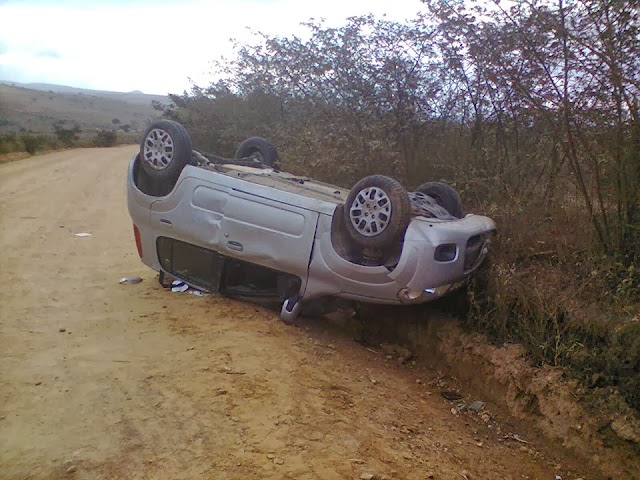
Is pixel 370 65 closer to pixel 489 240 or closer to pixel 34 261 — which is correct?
pixel 489 240

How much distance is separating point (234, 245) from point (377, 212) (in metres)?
1.56

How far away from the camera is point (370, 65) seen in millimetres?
9555

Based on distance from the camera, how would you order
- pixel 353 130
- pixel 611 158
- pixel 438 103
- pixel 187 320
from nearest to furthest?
1. pixel 611 158
2. pixel 187 320
3. pixel 438 103
4. pixel 353 130

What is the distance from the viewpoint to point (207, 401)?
12.8ft

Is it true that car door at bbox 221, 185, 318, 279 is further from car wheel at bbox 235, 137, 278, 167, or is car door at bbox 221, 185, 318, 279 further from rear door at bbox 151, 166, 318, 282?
car wheel at bbox 235, 137, 278, 167

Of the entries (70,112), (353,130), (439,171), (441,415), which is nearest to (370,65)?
(353,130)

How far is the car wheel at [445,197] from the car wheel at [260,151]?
2.50 metres

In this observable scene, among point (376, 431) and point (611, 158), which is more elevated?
point (611, 158)

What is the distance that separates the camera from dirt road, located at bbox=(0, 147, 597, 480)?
128 inches

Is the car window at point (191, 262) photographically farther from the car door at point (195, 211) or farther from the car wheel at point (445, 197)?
the car wheel at point (445, 197)

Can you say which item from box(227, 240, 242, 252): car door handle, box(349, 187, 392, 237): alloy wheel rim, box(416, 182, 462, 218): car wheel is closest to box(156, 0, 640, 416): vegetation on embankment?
box(416, 182, 462, 218): car wheel

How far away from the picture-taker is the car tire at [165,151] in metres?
5.91

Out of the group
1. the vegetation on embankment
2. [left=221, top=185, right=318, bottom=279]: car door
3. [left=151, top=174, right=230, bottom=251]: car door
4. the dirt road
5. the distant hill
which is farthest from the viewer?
the distant hill

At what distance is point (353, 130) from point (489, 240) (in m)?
4.57
